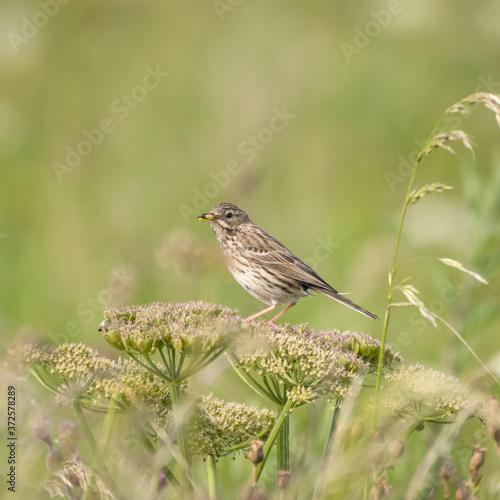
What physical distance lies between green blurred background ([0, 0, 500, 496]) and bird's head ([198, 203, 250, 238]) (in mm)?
300

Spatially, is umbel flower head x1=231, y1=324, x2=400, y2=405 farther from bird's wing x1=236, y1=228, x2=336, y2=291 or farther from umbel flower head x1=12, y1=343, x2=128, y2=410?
bird's wing x1=236, y1=228, x2=336, y2=291

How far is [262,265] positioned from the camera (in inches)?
286

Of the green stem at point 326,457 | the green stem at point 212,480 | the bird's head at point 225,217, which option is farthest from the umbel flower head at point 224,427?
the bird's head at point 225,217

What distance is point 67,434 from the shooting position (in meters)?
3.11

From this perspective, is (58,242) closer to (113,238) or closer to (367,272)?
(113,238)

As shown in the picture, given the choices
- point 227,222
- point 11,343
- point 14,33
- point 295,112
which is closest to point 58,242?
point 227,222

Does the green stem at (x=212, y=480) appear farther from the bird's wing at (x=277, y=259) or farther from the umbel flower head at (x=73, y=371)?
the bird's wing at (x=277, y=259)

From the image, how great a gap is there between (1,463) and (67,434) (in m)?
0.51

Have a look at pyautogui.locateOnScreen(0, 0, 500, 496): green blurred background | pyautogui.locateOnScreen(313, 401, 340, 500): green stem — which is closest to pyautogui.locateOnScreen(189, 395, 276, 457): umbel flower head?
pyautogui.locateOnScreen(313, 401, 340, 500): green stem

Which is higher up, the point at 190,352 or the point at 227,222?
the point at 227,222

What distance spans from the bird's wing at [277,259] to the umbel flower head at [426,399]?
3.14m

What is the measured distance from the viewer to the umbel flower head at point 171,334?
11.3 feet

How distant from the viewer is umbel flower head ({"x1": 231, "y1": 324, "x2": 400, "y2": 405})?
3.50 m

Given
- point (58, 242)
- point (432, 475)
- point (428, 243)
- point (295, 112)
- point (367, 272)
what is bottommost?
point (58, 242)
